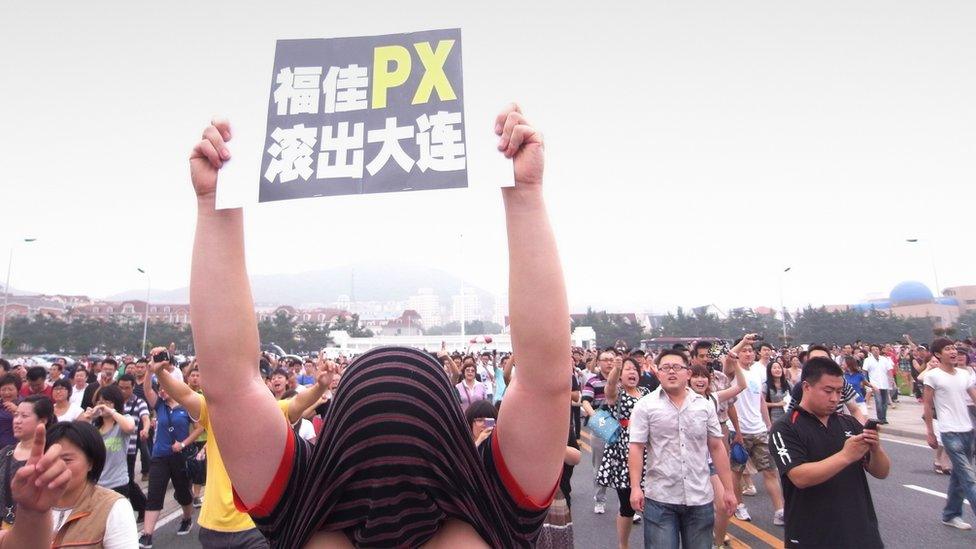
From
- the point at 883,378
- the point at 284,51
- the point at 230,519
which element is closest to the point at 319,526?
the point at 284,51

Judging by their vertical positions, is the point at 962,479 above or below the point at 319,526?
below

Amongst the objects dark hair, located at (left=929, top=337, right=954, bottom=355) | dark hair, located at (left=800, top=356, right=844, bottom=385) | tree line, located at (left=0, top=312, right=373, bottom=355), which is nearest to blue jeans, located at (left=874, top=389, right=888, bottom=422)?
dark hair, located at (left=929, top=337, right=954, bottom=355)

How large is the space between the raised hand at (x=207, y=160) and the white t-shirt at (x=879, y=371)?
53.0 ft

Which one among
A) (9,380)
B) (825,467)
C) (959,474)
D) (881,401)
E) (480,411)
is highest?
(9,380)

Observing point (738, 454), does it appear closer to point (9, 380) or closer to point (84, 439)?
point (84, 439)

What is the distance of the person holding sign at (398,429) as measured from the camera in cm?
120

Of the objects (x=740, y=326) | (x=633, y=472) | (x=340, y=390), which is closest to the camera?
(x=340, y=390)

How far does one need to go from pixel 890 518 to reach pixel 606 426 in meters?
3.61

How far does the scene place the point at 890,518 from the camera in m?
6.38

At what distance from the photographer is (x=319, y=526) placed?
1.23m

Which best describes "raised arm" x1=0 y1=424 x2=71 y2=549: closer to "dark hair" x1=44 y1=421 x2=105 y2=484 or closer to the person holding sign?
the person holding sign

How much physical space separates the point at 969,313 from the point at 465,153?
241ft

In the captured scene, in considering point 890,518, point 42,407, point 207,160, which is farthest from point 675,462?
point 42,407

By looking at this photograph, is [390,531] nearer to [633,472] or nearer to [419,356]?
[419,356]
